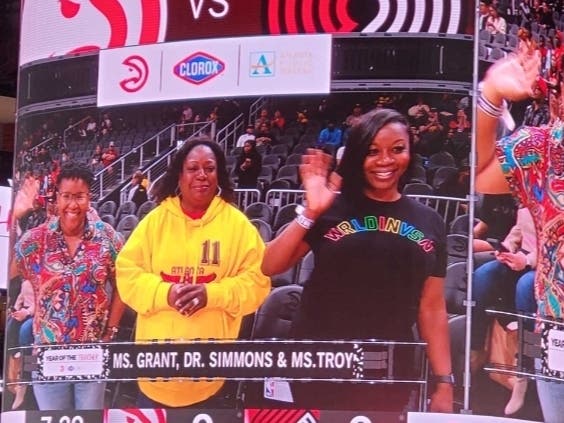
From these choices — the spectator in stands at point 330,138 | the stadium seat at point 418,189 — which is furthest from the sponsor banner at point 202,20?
the stadium seat at point 418,189

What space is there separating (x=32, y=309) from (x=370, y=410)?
111 inches

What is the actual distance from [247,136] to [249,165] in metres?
0.21

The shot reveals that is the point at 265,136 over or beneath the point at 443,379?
over

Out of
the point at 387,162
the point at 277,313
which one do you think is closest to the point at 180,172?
the point at 277,313

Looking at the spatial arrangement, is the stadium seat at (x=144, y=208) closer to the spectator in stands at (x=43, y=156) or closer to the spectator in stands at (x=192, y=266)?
the spectator in stands at (x=192, y=266)

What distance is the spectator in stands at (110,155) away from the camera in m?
10.4

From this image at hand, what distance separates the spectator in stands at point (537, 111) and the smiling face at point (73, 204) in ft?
10.7

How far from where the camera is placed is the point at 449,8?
9758 mm

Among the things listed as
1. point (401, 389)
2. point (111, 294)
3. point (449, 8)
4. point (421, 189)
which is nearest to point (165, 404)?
point (111, 294)

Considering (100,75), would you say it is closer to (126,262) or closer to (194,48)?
(194,48)

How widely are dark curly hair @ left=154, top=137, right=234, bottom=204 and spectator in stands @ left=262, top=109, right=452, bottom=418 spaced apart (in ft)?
1.90

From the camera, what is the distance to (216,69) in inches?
397

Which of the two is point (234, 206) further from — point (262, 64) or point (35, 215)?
point (35, 215)

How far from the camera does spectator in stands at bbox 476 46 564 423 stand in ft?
31.5
